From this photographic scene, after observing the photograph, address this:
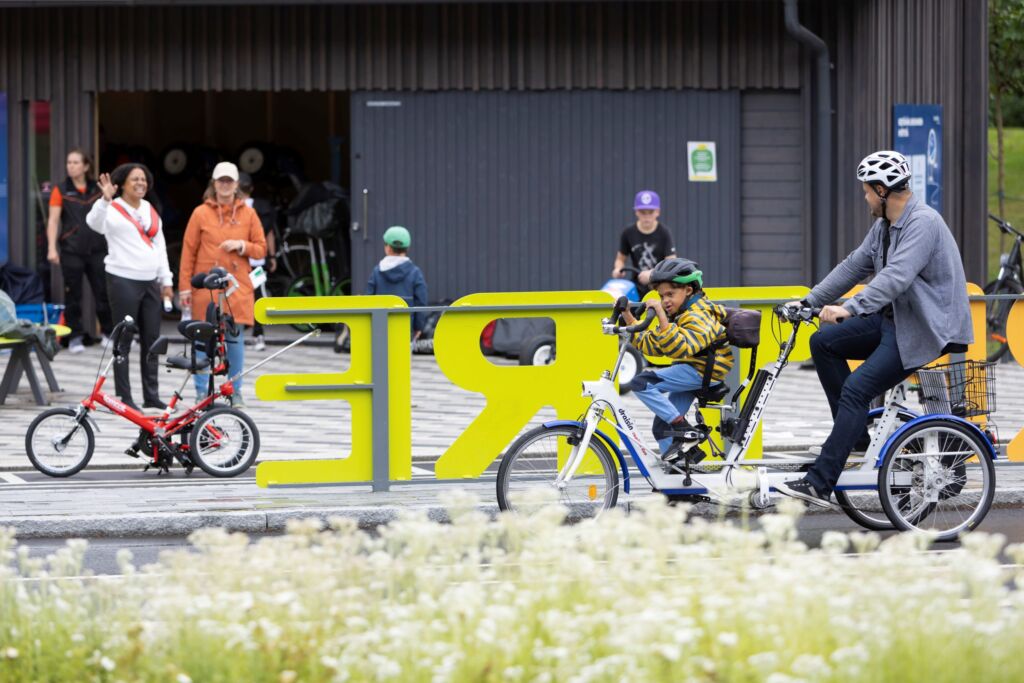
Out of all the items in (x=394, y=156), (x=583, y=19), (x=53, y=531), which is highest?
(x=583, y=19)

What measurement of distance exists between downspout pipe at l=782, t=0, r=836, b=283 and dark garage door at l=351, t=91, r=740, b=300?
82cm

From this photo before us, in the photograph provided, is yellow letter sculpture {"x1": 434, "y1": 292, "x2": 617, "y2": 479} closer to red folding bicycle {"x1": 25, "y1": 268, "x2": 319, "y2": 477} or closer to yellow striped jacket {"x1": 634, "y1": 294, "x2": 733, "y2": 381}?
yellow striped jacket {"x1": 634, "y1": 294, "x2": 733, "y2": 381}

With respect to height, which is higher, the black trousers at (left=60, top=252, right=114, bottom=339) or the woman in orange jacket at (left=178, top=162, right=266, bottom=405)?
the woman in orange jacket at (left=178, top=162, right=266, bottom=405)

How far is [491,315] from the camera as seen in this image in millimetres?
9898

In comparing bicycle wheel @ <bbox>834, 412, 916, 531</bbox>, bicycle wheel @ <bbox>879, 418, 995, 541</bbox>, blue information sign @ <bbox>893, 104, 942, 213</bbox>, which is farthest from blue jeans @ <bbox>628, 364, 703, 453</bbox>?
blue information sign @ <bbox>893, 104, 942, 213</bbox>

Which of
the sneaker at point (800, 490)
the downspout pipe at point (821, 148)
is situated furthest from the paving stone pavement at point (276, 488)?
the downspout pipe at point (821, 148)

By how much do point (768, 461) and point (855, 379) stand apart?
25.4 inches

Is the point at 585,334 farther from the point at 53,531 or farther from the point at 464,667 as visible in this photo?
the point at 464,667

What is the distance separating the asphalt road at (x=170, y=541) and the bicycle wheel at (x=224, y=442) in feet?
5.56

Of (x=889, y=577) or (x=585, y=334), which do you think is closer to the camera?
(x=889, y=577)

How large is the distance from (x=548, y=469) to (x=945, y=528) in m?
1.94

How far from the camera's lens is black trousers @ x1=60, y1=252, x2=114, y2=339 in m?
18.0

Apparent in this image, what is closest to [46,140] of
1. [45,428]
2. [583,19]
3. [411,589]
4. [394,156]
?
[394,156]

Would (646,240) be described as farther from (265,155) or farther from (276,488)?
(265,155)
